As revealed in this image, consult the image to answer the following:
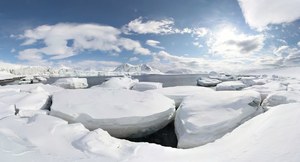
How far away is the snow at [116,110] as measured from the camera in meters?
9.21

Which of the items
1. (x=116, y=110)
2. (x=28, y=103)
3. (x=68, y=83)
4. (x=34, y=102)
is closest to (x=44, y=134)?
(x=116, y=110)

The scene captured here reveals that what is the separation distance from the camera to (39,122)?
23.2 ft

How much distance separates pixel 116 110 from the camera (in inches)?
381

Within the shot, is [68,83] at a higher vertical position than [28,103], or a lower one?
lower

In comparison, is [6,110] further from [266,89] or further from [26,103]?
[266,89]

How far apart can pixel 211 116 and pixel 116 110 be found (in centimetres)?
354

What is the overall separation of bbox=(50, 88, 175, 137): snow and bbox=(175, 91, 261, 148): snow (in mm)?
1058

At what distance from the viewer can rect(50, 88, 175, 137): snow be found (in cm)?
921

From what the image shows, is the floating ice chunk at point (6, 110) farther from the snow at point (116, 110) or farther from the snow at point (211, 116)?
the snow at point (211, 116)

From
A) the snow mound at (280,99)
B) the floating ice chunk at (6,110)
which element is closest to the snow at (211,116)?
the snow mound at (280,99)

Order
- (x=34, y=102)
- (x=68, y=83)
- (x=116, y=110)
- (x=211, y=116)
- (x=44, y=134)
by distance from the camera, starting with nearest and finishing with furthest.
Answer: (x=44, y=134) → (x=211, y=116) → (x=116, y=110) → (x=34, y=102) → (x=68, y=83)

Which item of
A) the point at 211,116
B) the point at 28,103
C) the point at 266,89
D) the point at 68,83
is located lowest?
the point at 68,83

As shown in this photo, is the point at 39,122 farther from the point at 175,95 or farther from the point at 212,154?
the point at 175,95

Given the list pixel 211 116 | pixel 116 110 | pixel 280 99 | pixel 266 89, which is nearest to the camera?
pixel 211 116
